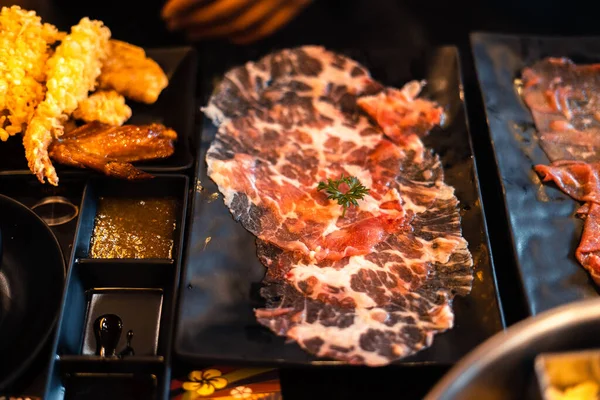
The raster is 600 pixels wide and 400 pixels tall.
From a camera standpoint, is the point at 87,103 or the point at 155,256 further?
the point at 87,103

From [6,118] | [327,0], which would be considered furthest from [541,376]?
[327,0]

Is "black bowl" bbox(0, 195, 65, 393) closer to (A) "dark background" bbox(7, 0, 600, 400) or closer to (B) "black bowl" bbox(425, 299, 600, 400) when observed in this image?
(A) "dark background" bbox(7, 0, 600, 400)

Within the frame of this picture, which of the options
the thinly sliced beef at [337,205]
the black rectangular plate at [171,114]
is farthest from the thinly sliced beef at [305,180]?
the black rectangular plate at [171,114]

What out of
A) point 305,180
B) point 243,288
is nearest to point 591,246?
point 305,180

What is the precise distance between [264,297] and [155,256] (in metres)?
0.51

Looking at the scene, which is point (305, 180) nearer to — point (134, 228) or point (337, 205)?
point (337, 205)

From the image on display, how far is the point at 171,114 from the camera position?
2.93m

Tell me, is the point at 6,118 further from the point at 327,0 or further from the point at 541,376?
the point at 541,376

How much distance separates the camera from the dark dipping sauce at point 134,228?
2.48m

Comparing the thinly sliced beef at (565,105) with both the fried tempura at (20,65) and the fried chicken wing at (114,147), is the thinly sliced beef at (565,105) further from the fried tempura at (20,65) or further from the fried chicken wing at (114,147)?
the fried tempura at (20,65)

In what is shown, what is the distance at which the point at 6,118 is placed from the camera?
267 cm

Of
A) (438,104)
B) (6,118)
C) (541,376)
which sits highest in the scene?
(438,104)

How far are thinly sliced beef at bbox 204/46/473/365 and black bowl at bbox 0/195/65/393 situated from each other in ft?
2.46

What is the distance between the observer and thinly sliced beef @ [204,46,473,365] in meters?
2.20
